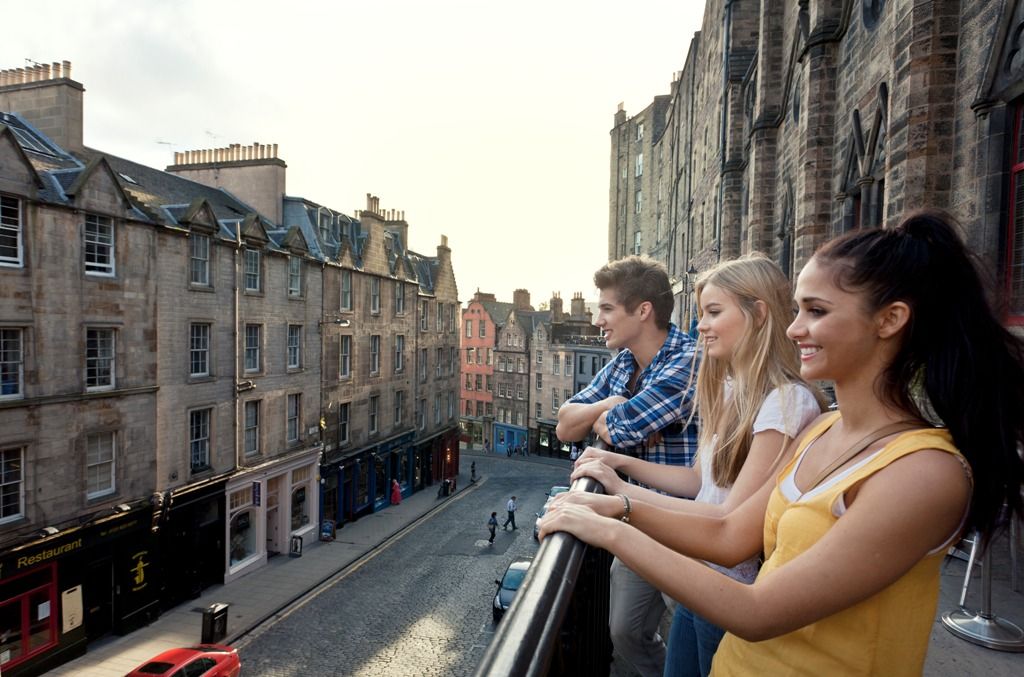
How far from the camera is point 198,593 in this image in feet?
62.5

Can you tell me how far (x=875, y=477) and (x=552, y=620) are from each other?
0.89 metres

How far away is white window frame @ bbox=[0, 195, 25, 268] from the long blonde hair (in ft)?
54.4

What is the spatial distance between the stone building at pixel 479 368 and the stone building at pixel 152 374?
2600 cm

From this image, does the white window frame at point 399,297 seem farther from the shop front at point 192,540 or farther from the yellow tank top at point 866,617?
the yellow tank top at point 866,617

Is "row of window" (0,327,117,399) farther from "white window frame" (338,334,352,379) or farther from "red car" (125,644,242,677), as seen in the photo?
"white window frame" (338,334,352,379)

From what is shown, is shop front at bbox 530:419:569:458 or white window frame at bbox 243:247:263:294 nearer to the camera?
white window frame at bbox 243:247:263:294

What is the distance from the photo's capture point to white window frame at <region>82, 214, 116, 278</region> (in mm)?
15708

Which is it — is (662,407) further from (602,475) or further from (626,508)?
(626,508)

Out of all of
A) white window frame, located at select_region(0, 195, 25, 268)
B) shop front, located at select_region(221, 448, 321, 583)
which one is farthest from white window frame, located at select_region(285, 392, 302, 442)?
white window frame, located at select_region(0, 195, 25, 268)

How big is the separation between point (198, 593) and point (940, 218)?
2207 centimetres

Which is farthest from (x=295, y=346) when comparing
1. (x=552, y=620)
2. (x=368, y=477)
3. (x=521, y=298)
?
(x=521, y=298)

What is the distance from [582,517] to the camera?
1919 mm

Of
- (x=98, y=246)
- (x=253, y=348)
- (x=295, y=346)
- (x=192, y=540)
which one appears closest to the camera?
(x=98, y=246)

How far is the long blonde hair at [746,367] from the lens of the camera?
2648mm
